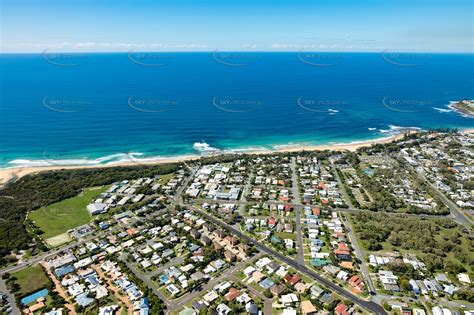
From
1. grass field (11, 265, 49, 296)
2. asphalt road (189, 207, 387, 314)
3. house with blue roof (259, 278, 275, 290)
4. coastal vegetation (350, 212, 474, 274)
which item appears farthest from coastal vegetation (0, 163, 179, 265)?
coastal vegetation (350, 212, 474, 274)

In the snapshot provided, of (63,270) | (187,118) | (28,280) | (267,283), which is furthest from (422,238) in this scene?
(187,118)

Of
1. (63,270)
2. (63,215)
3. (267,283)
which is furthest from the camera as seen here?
(63,215)

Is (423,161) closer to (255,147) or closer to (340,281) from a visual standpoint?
(255,147)

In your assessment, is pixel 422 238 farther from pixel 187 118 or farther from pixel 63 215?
pixel 187 118

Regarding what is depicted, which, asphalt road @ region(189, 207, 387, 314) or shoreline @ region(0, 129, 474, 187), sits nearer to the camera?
asphalt road @ region(189, 207, 387, 314)

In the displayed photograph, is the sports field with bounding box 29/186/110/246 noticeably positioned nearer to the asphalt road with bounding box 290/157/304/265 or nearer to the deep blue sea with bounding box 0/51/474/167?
the deep blue sea with bounding box 0/51/474/167

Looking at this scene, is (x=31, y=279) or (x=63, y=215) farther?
(x=63, y=215)
